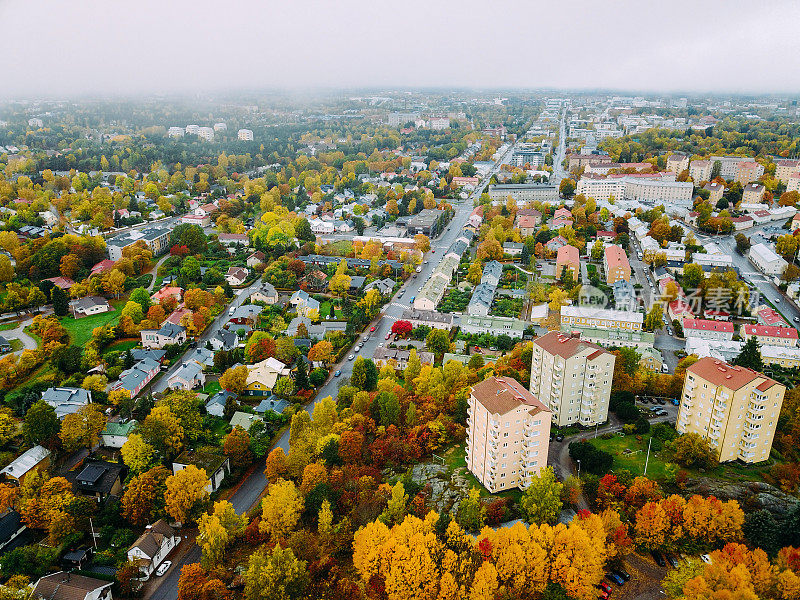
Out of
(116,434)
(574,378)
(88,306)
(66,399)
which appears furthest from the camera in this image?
(88,306)

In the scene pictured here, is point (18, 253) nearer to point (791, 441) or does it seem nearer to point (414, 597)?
point (414, 597)

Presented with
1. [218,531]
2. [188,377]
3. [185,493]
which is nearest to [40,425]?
[188,377]

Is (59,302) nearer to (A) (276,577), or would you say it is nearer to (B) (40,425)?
(B) (40,425)

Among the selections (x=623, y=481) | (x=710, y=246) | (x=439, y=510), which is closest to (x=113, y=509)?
(x=439, y=510)

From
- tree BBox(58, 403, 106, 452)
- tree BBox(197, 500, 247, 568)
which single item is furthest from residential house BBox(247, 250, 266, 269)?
tree BBox(197, 500, 247, 568)

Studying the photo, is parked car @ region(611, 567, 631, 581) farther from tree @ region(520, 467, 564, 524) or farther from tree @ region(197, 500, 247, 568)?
tree @ region(197, 500, 247, 568)

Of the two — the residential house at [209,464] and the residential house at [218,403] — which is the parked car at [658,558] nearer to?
the residential house at [209,464]

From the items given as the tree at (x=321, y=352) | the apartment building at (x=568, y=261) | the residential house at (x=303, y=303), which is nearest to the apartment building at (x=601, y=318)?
the apartment building at (x=568, y=261)
